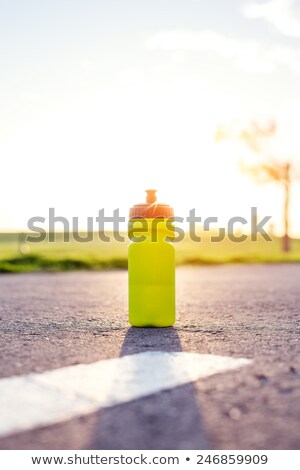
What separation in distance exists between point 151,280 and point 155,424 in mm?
1987

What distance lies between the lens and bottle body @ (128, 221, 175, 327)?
3957mm

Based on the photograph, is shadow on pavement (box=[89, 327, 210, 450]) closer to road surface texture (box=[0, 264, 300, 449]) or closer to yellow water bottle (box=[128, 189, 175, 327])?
road surface texture (box=[0, 264, 300, 449])

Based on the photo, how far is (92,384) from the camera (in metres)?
2.47

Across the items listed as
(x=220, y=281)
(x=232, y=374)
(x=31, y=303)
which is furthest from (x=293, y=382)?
(x=220, y=281)

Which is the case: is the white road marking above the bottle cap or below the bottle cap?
below

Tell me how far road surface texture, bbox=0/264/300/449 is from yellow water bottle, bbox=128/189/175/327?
140 mm

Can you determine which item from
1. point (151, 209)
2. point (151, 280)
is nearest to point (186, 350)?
point (151, 280)

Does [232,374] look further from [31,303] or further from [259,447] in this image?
[31,303]

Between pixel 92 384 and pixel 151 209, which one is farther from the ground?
pixel 151 209

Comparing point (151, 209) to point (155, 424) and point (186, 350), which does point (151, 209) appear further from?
point (155, 424)

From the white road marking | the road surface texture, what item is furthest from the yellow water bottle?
the white road marking

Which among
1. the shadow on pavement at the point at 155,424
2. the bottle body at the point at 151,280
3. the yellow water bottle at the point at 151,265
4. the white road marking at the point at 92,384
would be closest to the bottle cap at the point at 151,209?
the yellow water bottle at the point at 151,265

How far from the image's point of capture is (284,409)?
2160 millimetres

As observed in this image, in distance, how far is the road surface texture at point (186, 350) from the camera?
1897mm
